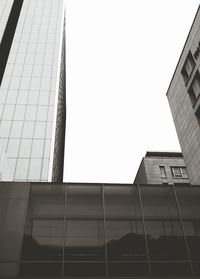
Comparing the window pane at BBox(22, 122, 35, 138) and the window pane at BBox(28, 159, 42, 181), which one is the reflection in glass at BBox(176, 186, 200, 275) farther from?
the window pane at BBox(22, 122, 35, 138)

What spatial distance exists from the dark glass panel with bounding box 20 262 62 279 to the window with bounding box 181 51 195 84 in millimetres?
22367

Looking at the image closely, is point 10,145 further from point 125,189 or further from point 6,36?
point 6,36

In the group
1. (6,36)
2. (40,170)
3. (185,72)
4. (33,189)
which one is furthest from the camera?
(40,170)

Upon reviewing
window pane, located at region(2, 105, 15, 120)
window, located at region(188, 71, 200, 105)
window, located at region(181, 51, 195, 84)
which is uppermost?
window pane, located at region(2, 105, 15, 120)

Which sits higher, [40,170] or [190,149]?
[40,170]

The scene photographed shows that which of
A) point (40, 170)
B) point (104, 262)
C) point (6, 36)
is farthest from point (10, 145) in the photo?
point (6, 36)

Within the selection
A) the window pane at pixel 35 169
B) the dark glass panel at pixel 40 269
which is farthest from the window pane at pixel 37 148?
the dark glass panel at pixel 40 269

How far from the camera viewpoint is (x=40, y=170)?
105 ft

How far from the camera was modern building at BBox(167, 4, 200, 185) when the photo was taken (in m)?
24.8

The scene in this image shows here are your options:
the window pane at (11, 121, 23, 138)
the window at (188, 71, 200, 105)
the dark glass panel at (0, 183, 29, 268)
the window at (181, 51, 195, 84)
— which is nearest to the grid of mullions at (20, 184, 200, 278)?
the dark glass panel at (0, 183, 29, 268)

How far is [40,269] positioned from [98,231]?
12.4ft

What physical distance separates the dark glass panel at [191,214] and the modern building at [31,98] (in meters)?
16.2

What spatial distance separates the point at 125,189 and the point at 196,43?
1685 cm

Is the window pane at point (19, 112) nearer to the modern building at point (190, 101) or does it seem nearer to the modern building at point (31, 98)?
the modern building at point (31, 98)
